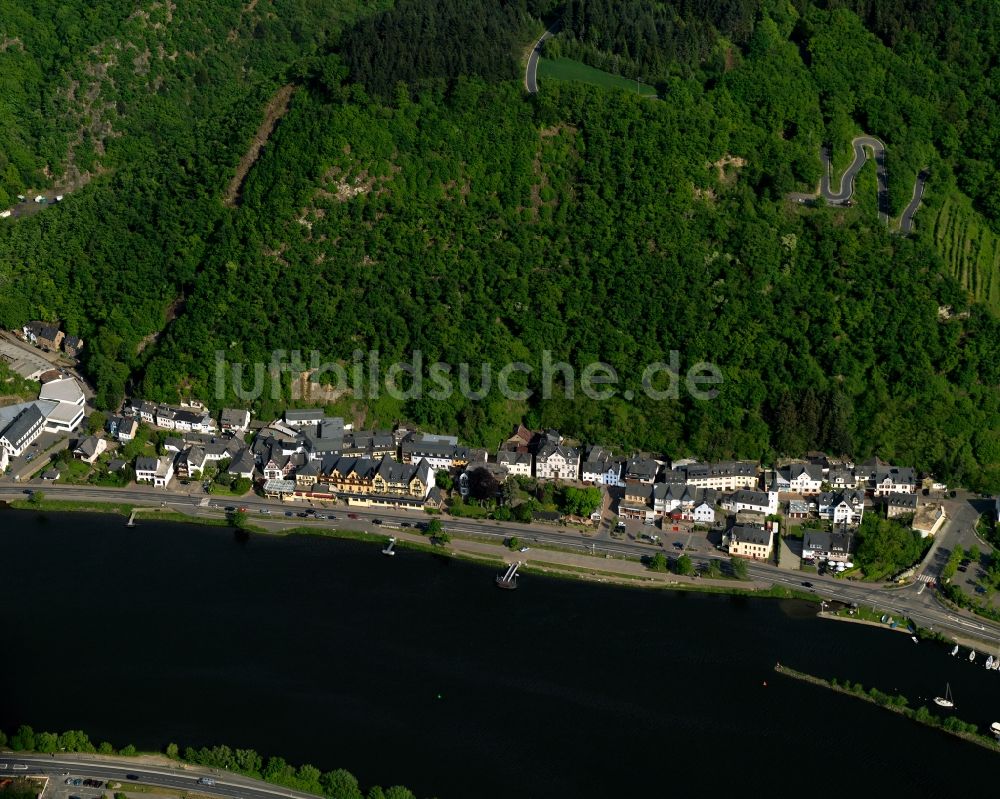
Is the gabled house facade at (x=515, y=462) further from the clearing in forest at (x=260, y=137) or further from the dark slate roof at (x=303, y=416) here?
the clearing in forest at (x=260, y=137)

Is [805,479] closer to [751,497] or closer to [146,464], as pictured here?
[751,497]

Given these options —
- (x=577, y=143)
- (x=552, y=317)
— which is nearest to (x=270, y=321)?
(x=552, y=317)

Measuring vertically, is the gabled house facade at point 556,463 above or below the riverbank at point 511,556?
above

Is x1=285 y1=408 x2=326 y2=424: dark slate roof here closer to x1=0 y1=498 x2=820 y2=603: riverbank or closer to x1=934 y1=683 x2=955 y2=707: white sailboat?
x1=0 y1=498 x2=820 y2=603: riverbank

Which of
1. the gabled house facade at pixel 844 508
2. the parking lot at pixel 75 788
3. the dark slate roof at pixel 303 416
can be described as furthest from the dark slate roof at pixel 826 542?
the parking lot at pixel 75 788

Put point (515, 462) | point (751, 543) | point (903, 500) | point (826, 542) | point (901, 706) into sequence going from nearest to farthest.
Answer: point (901, 706), point (826, 542), point (751, 543), point (903, 500), point (515, 462)

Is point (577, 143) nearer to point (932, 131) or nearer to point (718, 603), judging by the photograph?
point (932, 131)

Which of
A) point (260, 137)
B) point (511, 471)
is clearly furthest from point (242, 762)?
point (260, 137)
